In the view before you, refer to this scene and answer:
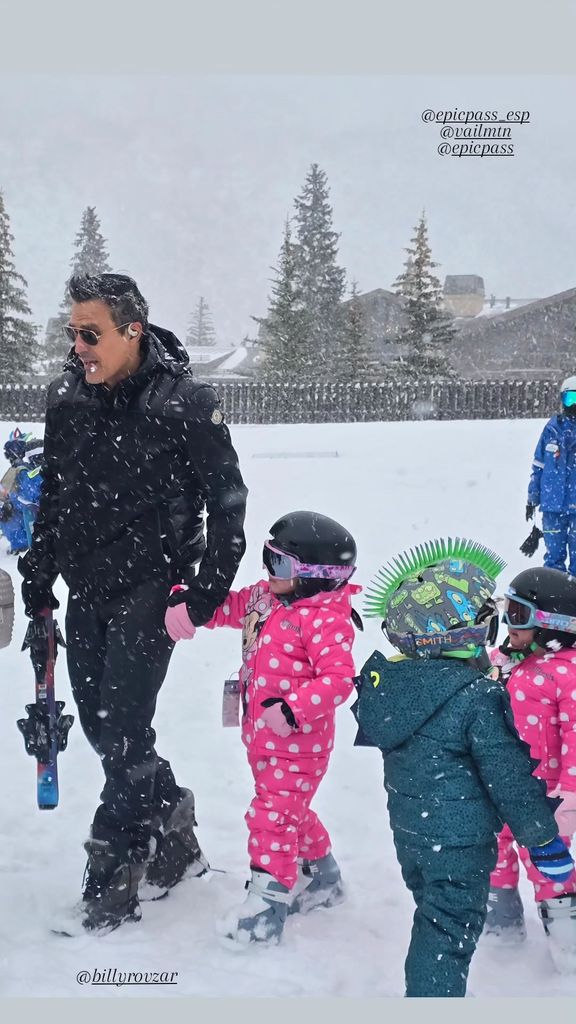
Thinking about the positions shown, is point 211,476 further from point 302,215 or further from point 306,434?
point 302,215

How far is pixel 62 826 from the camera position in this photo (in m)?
3.83

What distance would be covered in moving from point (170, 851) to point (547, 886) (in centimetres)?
124

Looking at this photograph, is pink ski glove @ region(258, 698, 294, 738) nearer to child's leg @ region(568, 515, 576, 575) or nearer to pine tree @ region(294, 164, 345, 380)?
child's leg @ region(568, 515, 576, 575)

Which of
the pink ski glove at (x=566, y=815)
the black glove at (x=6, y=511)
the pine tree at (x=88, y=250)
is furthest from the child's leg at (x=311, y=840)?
the pine tree at (x=88, y=250)

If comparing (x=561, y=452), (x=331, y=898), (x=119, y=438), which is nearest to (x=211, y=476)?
(x=119, y=438)

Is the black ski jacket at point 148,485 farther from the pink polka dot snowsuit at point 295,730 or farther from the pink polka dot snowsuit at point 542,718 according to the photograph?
the pink polka dot snowsuit at point 542,718

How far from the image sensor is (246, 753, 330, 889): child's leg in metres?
3.05

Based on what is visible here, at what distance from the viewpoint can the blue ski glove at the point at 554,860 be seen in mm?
2738

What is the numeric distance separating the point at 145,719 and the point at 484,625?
3.77ft

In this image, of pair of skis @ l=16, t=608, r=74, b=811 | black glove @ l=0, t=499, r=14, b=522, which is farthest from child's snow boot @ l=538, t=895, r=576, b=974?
black glove @ l=0, t=499, r=14, b=522

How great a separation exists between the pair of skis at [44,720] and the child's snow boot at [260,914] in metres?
0.75

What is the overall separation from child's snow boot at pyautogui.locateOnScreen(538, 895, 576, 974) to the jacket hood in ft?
2.62

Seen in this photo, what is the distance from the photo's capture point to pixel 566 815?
8.85 ft

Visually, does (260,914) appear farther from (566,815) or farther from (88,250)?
(88,250)
